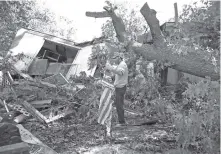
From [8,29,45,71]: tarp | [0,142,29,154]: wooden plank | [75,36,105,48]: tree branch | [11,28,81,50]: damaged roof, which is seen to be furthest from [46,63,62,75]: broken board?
[0,142,29,154]: wooden plank

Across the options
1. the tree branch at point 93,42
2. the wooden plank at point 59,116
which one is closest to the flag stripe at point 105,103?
the wooden plank at point 59,116

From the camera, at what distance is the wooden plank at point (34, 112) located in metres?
7.17

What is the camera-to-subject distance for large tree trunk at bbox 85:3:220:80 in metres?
7.28

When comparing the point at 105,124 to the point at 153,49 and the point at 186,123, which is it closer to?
the point at 186,123

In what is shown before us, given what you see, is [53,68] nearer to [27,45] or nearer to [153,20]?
[27,45]

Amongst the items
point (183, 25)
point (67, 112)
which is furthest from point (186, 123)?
point (67, 112)

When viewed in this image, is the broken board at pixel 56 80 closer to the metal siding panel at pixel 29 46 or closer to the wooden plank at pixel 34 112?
the wooden plank at pixel 34 112

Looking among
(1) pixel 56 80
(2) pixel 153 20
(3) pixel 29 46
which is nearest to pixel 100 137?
(1) pixel 56 80

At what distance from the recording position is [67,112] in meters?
7.77

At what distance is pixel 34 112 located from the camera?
743cm

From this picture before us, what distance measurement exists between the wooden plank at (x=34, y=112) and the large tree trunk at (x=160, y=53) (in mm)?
4128

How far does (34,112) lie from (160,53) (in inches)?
174

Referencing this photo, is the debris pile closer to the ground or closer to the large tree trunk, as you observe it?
the ground

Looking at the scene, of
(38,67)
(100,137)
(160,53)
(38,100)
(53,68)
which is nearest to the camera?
(100,137)
